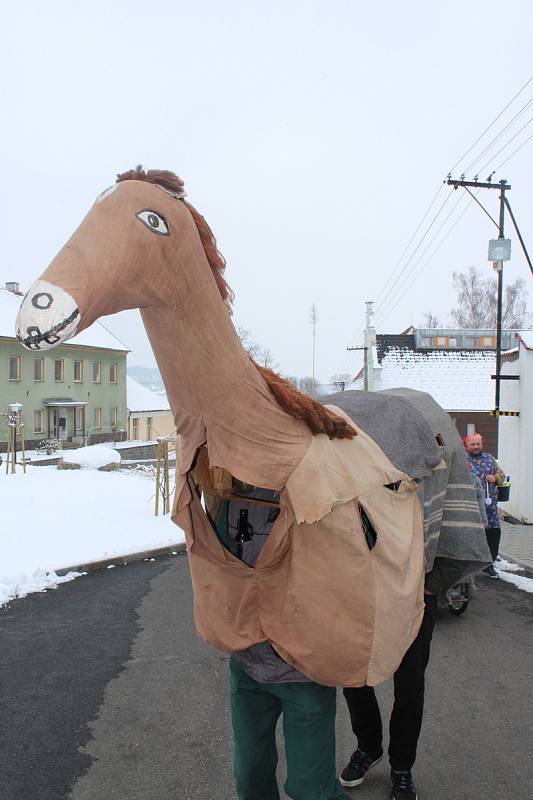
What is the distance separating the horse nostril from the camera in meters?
1.32

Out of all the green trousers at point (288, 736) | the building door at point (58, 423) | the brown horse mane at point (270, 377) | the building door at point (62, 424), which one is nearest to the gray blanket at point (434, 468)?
the brown horse mane at point (270, 377)

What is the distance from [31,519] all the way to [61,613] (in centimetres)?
392

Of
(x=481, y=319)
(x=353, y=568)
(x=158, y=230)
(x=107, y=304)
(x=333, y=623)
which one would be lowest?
(x=333, y=623)

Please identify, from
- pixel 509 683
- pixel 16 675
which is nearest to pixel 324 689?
pixel 509 683

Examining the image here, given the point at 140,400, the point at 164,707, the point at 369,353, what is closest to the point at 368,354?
the point at 369,353

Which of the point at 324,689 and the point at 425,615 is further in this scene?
the point at 425,615

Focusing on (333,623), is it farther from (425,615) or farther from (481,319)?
(481,319)

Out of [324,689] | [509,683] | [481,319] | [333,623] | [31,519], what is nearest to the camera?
[333,623]

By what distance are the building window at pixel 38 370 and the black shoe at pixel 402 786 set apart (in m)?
29.4

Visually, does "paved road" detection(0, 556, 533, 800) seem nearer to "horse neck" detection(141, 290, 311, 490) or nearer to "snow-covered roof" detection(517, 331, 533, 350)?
"horse neck" detection(141, 290, 311, 490)

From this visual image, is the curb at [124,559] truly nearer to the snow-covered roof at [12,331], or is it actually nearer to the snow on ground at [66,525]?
the snow on ground at [66,525]

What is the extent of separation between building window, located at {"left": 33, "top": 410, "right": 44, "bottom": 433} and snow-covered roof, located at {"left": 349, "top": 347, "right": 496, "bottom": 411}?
1825 centimetres

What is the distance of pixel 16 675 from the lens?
4.19 m

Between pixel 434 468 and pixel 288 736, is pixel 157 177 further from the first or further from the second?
pixel 288 736
